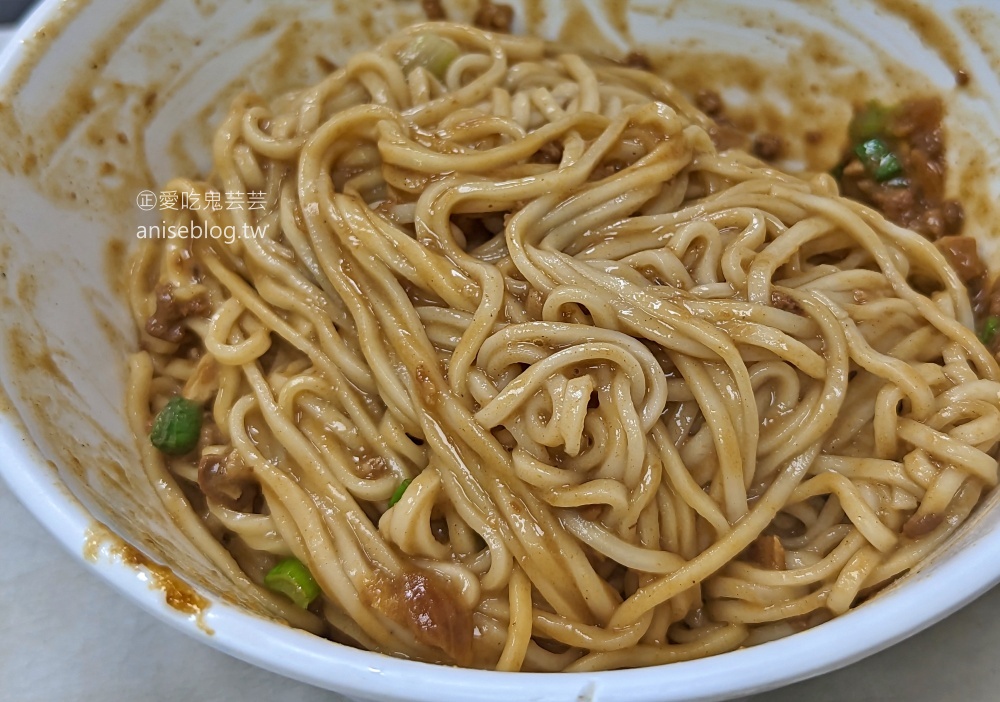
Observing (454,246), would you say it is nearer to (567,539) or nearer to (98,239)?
(567,539)

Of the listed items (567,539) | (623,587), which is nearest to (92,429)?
(567,539)

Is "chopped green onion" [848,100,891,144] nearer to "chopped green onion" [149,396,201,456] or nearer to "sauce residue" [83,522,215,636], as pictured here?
"chopped green onion" [149,396,201,456]

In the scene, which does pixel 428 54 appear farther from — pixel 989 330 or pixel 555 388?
pixel 989 330

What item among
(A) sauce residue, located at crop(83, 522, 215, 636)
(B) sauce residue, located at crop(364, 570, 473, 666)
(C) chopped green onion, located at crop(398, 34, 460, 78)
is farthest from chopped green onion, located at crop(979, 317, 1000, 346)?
(A) sauce residue, located at crop(83, 522, 215, 636)

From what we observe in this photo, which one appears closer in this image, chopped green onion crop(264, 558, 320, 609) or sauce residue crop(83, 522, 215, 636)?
sauce residue crop(83, 522, 215, 636)

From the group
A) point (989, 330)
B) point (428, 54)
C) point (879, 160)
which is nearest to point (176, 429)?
point (428, 54)

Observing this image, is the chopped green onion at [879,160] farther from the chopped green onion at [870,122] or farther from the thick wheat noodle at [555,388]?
the thick wheat noodle at [555,388]
